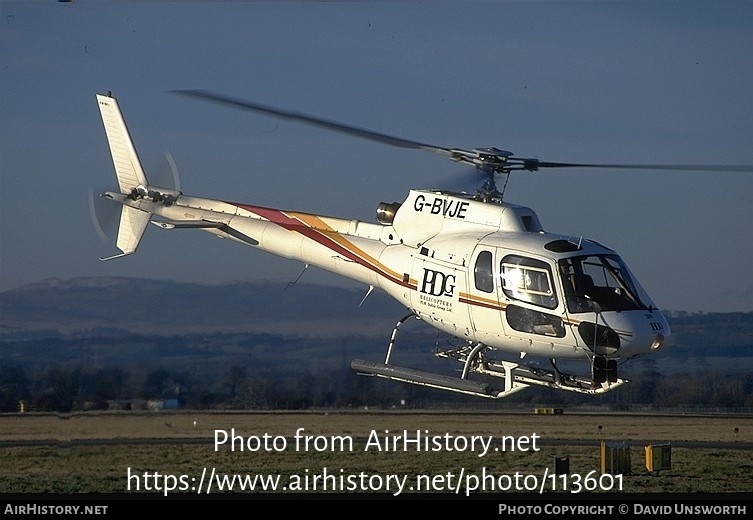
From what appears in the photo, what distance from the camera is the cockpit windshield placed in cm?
1866

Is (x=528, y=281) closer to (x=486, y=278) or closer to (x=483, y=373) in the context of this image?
(x=486, y=278)

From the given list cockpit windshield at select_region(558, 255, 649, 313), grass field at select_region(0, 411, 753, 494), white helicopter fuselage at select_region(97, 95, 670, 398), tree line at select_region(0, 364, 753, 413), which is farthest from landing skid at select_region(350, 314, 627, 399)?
grass field at select_region(0, 411, 753, 494)

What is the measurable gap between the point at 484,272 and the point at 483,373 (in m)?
2.26

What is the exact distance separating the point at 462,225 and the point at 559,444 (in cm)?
1509

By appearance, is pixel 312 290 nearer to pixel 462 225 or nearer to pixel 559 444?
pixel 559 444

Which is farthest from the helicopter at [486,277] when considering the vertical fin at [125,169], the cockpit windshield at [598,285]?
the vertical fin at [125,169]

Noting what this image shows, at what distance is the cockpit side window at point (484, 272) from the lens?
19422mm

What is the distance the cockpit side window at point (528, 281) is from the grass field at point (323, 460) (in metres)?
4.78

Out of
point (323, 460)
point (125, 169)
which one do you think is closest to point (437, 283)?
point (323, 460)

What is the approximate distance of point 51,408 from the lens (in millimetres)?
26922

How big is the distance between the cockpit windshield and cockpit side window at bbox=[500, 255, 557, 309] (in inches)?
10.4

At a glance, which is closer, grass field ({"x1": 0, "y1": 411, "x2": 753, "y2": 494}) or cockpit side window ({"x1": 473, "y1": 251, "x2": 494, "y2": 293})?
cockpit side window ({"x1": 473, "y1": 251, "x2": 494, "y2": 293})

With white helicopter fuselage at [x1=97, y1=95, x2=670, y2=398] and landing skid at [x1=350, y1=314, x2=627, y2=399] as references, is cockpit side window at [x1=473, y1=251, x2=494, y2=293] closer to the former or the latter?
white helicopter fuselage at [x1=97, y1=95, x2=670, y2=398]
